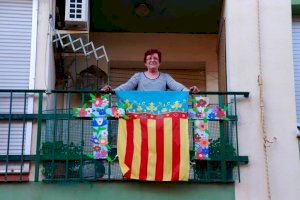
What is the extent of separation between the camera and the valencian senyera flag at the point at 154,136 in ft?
28.2

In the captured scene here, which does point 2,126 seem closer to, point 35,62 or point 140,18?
point 35,62

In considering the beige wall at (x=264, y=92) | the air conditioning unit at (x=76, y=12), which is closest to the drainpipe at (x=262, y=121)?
the beige wall at (x=264, y=92)

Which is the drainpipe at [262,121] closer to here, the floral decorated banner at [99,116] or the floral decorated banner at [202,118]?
the floral decorated banner at [202,118]

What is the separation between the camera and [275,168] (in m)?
8.94

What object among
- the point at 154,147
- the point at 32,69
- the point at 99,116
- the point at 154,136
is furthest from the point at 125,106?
the point at 32,69

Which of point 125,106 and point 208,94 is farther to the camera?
point 208,94

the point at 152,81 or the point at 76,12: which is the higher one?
the point at 76,12

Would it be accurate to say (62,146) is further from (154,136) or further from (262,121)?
(262,121)

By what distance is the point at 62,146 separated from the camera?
28.8 ft


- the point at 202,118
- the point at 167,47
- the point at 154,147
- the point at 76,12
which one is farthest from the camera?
the point at 167,47

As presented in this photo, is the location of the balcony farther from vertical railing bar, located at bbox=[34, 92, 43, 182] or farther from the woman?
the woman

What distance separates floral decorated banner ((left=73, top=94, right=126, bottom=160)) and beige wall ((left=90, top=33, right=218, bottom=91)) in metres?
2.90

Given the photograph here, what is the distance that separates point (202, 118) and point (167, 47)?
124 inches

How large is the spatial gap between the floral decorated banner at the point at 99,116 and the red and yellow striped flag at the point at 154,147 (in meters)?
0.17
